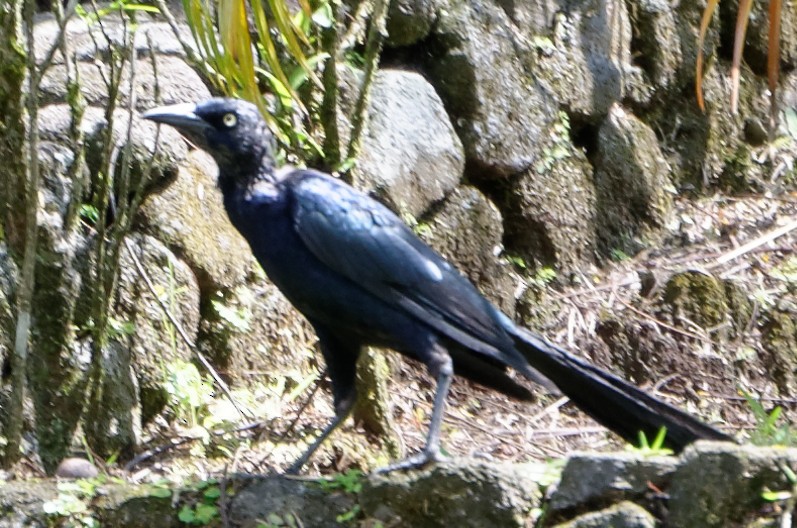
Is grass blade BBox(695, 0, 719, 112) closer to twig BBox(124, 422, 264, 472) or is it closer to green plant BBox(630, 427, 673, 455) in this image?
green plant BBox(630, 427, 673, 455)

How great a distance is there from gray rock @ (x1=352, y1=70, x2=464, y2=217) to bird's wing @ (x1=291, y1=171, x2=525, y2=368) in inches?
77.8

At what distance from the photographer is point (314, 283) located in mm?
4453

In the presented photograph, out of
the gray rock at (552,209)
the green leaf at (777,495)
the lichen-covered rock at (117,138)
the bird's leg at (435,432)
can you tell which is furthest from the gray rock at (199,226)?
the green leaf at (777,495)

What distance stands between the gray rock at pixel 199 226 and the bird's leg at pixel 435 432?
74.1 inches

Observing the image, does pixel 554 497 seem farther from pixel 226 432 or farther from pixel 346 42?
pixel 346 42

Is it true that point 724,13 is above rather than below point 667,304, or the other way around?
above

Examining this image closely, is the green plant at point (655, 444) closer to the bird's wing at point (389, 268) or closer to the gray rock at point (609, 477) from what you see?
the gray rock at point (609, 477)

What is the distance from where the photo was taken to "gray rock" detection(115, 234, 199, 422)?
18.9 feet

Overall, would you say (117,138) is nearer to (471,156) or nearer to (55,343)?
(55,343)

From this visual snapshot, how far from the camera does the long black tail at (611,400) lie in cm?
416

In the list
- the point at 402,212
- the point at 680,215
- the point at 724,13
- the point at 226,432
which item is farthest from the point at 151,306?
the point at 724,13

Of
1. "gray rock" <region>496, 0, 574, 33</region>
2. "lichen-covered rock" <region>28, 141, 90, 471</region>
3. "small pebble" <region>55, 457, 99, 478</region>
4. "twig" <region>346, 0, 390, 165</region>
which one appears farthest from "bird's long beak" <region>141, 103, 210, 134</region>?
"gray rock" <region>496, 0, 574, 33</region>

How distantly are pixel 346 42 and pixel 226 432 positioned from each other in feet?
6.74

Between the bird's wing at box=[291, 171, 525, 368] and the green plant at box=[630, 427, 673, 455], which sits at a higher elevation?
the bird's wing at box=[291, 171, 525, 368]
